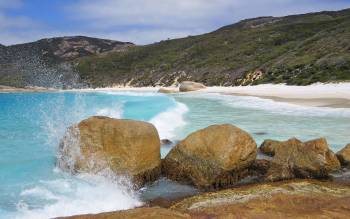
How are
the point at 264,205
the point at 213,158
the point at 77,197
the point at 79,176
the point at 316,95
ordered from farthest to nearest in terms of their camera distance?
the point at 316,95, the point at 79,176, the point at 213,158, the point at 77,197, the point at 264,205

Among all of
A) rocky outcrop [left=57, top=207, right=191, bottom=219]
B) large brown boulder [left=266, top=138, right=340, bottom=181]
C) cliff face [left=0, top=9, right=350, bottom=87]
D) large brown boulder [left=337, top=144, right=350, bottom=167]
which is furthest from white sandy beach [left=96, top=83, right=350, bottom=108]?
rocky outcrop [left=57, top=207, right=191, bottom=219]

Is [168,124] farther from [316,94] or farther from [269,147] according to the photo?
[316,94]

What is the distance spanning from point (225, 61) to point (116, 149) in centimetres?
7685

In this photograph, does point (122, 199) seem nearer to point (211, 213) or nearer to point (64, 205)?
point (64, 205)

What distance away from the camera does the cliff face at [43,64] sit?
404 ft

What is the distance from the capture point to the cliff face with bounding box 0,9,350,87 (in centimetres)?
5400

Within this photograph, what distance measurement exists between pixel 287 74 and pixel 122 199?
47.0 metres

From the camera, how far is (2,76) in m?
136

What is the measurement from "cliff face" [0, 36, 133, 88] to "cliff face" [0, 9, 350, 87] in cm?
37

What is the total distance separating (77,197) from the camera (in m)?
8.80

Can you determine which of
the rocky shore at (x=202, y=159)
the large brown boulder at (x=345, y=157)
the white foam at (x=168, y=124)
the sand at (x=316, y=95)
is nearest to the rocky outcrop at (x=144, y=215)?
the rocky shore at (x=202, y=159)

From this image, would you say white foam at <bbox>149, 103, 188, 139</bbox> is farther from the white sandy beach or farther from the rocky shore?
the white sandy beach

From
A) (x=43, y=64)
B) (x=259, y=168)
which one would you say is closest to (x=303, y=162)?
(x=259, y=168)

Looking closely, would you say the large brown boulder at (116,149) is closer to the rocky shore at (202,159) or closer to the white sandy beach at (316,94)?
the rocky shore at (202,159)
